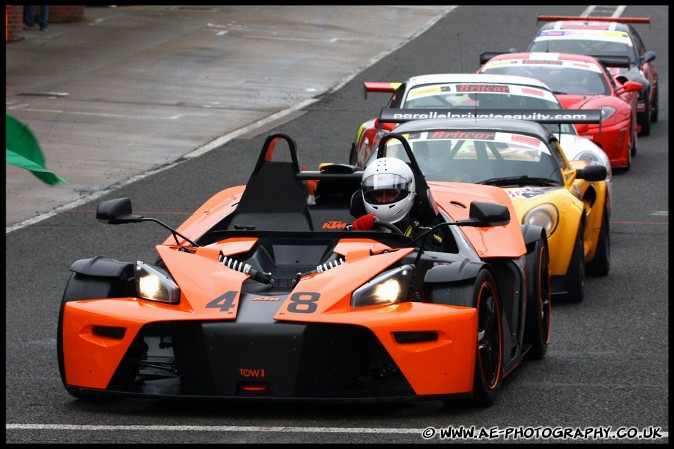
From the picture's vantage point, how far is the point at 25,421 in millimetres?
6695

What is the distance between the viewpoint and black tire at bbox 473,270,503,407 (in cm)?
694

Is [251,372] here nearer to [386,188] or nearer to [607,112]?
→ [386,188]

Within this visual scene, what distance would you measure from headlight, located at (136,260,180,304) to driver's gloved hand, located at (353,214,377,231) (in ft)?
4.58

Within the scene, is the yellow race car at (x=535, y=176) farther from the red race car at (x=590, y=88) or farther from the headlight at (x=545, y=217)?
the red race car at (x=590, y=88)

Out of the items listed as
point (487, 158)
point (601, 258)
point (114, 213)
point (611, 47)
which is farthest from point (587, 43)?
point (114, 213)

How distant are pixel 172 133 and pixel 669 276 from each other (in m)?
10.8

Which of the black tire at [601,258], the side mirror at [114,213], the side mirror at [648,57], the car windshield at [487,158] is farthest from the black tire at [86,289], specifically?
the side mirror at [648,57]

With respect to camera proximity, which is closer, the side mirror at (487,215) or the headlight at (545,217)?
the side mirror at (487,215)

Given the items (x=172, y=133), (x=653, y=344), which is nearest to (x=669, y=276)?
(x=653, y=344)

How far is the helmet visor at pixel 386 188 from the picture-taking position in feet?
26.7

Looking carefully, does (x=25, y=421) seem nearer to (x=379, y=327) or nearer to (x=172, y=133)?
(x=379, y=327)

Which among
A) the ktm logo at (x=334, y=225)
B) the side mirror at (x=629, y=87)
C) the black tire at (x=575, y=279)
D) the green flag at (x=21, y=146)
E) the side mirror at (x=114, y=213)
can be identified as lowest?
the black tire at (x=575, y=279)

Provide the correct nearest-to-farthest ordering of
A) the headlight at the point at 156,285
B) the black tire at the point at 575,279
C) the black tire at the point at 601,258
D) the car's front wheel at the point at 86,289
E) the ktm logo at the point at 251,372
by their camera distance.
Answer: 1. the ktm logo at the point at 251,372
2. the headlight at the point at 156,285
3. the car's front wheel at the point at 86,289
4. the black tire at the point at 575,279
5. the black tire at the point at 601,258

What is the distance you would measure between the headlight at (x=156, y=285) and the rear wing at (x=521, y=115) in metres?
5.95
